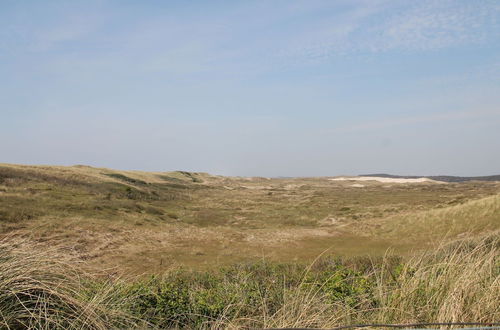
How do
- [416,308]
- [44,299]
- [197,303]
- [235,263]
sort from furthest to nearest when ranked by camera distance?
[235,263] → [197,303] → [416,308] → [44,299]

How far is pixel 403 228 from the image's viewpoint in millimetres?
37031

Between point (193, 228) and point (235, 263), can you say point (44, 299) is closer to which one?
point (235, 263)

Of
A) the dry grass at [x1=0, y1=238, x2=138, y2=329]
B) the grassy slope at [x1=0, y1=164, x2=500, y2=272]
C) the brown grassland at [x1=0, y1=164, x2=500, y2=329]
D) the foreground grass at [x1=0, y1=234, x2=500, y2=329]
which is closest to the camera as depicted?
the dry grass at [x1=0, y1=238, x2=138, y2=329]

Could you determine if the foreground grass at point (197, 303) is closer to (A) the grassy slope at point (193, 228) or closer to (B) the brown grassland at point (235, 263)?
(B) the brown grassland at point (235, 263)

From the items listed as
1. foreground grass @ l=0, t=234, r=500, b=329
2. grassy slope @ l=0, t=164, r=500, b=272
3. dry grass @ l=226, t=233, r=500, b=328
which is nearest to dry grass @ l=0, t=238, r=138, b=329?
foreground grass @ l=0, t=234, r=500, b=329

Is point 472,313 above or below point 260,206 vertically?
above

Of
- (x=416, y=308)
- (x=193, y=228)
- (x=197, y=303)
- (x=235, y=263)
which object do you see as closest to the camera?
(x=416, y=308)

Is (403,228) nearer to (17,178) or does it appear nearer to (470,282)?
(470,282)

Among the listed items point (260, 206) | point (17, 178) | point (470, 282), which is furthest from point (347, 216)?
point (470, 282)

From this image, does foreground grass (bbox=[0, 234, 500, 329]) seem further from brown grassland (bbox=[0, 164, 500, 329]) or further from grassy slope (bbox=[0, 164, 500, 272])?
grassy slope (bbox=[0, 164, 500, 272])

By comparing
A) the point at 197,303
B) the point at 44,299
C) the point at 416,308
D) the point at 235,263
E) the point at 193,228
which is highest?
the point at 44,299

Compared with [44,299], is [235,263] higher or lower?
lower

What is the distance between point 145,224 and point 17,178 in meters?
16.1

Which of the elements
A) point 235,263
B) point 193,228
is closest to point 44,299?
point 235,263
